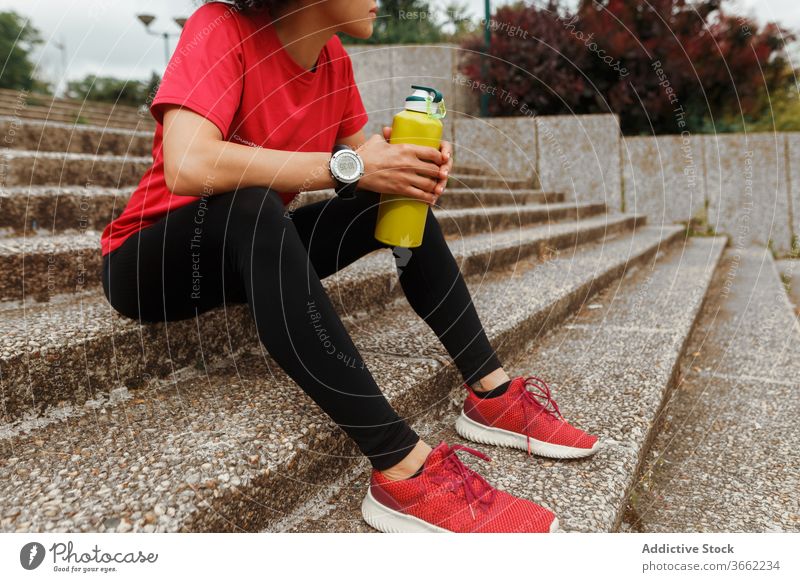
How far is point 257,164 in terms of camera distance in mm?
1129

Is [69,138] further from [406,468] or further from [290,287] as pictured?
[406,468]

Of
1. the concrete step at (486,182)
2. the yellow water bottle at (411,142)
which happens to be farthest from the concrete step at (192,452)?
the concrete step at (486,182)

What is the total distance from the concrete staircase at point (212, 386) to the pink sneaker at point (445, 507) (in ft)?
0.20

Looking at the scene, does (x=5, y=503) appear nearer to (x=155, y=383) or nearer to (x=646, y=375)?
(x=155, y=383)

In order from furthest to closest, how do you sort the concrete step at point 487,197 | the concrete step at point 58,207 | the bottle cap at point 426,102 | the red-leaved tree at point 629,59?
the red-leaved tree at point 629,59, the concrete step at point 487,197, the concrete step at point 58,207, the bottle cap at point 426,102

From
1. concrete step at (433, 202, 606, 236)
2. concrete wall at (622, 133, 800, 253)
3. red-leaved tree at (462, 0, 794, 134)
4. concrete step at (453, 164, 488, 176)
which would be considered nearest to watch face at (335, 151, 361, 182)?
concrete step at (433, 202, 606, 236)

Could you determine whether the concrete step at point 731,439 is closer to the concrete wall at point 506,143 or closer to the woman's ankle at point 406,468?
the woman's ankle at point 406,468

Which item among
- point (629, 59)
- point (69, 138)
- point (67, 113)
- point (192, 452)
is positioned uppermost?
point (629, 59)

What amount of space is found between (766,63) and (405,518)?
670cm

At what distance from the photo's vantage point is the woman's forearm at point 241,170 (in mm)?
1101

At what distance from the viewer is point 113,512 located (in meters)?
0.91
